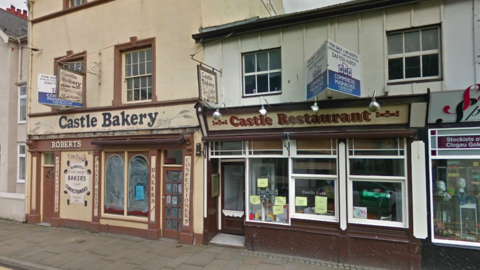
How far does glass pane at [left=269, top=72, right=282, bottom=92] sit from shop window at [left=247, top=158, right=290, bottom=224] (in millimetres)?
1906

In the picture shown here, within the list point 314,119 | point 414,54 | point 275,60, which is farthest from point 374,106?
point 275,60

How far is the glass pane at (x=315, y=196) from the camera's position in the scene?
253 inches

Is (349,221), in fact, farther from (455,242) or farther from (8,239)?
(8,239)

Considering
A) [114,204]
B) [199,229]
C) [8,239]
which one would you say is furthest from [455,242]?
[8,239]

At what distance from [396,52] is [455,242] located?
4.21m

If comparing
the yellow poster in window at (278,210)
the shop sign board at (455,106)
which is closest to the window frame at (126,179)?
the yellow poster in window at (278,210)

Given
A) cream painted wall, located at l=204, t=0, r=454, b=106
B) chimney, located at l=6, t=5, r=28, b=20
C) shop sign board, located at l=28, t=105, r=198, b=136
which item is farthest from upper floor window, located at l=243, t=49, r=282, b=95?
chimney, located at l=6, t=5, r=28, b=20

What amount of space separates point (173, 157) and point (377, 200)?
5.78 meters

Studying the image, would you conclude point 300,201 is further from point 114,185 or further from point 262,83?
point 114,185

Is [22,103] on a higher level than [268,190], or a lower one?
higher

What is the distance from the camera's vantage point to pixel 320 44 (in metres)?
6.50

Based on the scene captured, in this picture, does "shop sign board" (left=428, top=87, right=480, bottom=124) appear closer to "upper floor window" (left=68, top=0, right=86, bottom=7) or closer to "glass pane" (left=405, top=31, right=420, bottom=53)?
"glass pane" (left=405, top=31, right=420, bottom=53)

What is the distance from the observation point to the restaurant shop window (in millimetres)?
5402

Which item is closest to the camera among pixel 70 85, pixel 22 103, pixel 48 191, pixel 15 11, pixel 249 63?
pixel 249 63
